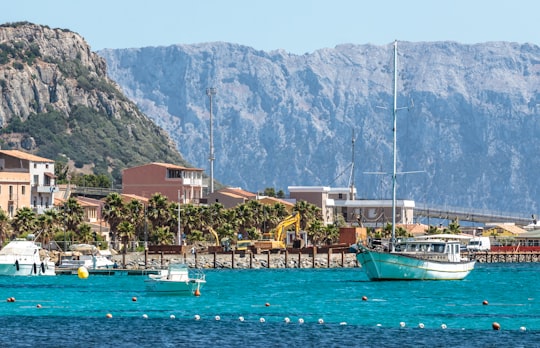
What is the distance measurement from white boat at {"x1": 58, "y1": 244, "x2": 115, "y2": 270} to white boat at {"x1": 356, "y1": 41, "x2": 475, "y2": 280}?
39497 millimetres

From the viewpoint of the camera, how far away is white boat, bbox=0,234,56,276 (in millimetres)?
148000

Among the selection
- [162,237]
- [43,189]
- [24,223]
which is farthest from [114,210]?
[43,189]

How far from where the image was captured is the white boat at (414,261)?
4931 inches

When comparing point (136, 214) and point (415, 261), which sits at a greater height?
point (136, 214)

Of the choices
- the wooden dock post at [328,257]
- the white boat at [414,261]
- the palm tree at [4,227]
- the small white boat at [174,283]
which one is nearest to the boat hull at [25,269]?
the palm tree at [4,227]

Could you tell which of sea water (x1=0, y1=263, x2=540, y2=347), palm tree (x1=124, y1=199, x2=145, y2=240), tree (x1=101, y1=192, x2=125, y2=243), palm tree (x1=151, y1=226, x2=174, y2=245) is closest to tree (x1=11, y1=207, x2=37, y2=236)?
tree (x1=101, y1=192, x2=125, y2=243)

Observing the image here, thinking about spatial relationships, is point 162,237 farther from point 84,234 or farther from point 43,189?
point 43,189

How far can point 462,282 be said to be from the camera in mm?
134875

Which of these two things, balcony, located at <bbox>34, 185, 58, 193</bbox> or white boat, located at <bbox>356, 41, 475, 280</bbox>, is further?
balcony, located at <bbox>34, 185, 58, 193</bbox>

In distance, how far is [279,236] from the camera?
190875 mm

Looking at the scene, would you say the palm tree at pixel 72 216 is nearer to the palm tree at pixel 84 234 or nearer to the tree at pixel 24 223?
the palm tree at pixel 84 234

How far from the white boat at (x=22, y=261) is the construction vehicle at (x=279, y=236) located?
1631 inches

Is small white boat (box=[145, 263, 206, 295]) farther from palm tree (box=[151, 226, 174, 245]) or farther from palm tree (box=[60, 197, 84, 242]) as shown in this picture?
palm tree (box=[151, 226, 174, 245])

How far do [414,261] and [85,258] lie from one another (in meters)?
49.0
